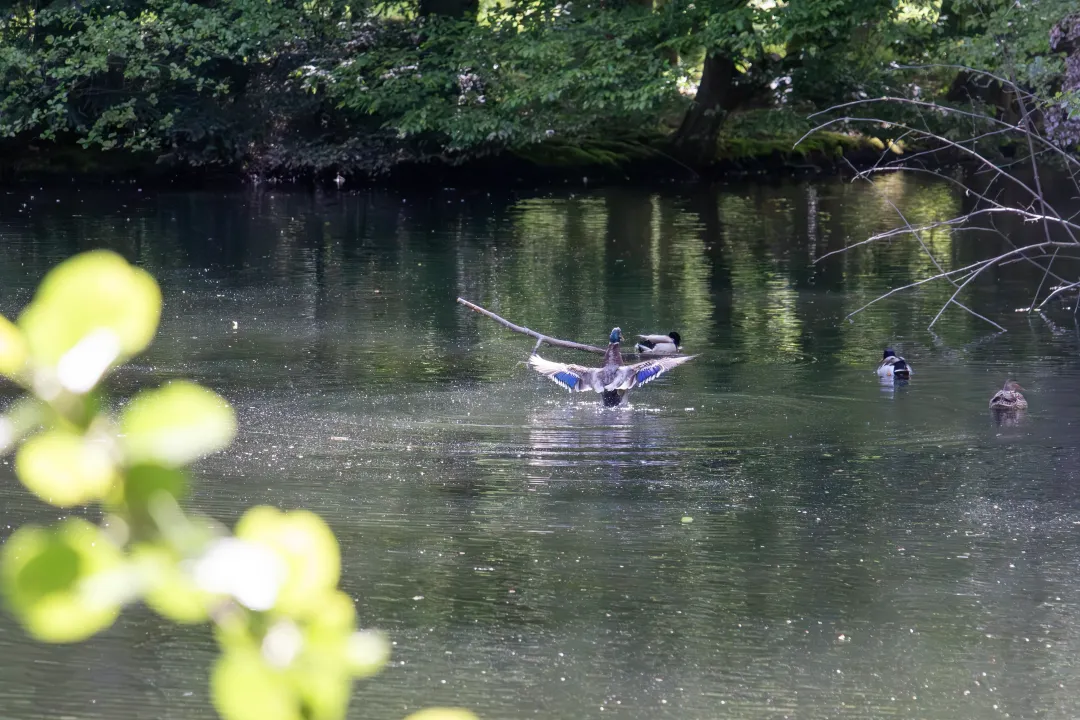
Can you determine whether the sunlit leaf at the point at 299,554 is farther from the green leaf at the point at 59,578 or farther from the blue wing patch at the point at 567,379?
the blue wing patch at the point at 567,379

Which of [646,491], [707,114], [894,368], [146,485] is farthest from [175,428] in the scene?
[707,114]

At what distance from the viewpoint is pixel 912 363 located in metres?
11.8

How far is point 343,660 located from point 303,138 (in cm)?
3040

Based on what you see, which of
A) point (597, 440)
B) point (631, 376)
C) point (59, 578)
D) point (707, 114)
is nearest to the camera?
point (59, 578)

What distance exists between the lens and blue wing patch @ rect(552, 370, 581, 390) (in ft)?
34.4

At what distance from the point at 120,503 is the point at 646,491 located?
7.63 m

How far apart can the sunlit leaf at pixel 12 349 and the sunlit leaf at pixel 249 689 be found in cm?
13

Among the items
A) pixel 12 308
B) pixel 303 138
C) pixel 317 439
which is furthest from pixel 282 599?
pixel 303 138

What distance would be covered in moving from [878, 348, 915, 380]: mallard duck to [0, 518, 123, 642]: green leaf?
1089cm

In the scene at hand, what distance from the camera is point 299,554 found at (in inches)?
21.5

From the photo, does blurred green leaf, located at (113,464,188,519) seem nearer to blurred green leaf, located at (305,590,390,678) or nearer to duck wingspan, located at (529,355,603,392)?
blurred green leaf, located at (305,590,390,678)

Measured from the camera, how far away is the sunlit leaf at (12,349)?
1.65 feet

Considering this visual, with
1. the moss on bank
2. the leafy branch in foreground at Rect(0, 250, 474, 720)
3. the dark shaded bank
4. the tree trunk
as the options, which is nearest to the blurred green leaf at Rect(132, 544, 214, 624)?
the leafy branch in foreground at Rect(0, 250, 474, 720)

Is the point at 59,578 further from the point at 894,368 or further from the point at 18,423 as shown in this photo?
the point at 894,368
